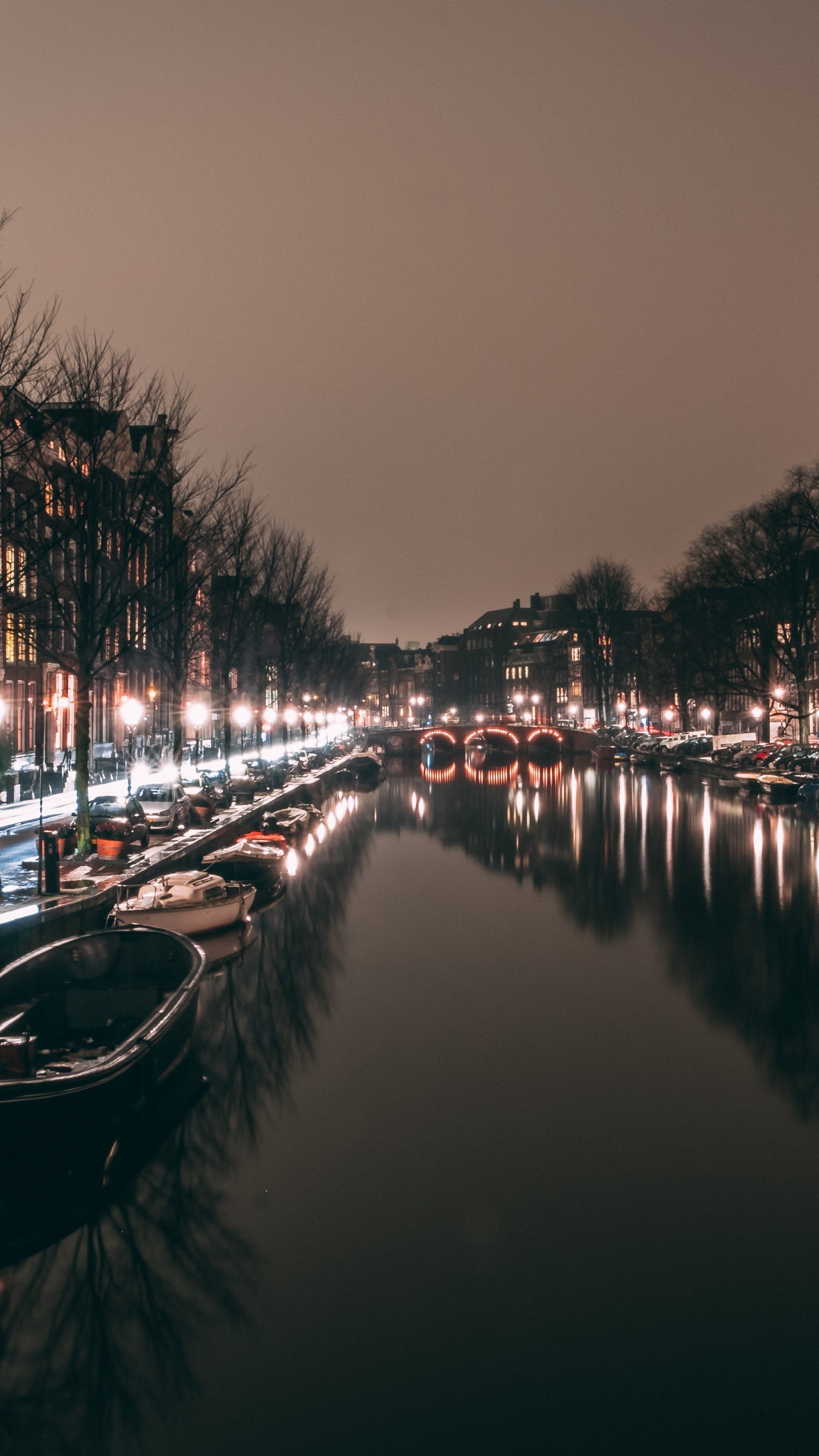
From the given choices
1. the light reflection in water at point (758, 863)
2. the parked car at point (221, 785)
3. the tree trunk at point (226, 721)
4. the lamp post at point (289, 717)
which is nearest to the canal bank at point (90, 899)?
the parked car at point (221, 785)

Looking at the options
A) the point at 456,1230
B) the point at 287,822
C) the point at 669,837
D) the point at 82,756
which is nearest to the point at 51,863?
the point at 82,756

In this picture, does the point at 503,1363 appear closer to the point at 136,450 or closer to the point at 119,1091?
the point at 119,1091

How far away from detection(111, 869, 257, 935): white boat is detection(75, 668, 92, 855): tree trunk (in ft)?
11.5

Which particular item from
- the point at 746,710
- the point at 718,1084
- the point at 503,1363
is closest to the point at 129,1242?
the point at 503,1363

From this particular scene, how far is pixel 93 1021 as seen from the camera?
657 inches

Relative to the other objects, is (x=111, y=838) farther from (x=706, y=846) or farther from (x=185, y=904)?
(x=706, y=846)

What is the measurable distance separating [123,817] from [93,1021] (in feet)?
53.0

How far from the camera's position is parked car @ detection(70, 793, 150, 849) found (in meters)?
29.8

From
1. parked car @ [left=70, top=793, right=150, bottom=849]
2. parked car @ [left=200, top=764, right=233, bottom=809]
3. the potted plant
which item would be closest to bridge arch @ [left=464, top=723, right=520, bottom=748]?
parked car @ [left=200, top=764, right=233, bottom=809]

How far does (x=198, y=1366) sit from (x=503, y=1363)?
9.01 feet

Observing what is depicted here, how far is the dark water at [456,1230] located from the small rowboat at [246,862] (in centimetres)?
592

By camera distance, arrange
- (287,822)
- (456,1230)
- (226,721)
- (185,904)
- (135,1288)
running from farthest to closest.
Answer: (226,721) → (287,822) → (185,904) → (456,1230) → (135,1288)

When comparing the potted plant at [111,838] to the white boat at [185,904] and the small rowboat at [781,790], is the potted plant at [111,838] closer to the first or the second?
the white boat at [185,904]

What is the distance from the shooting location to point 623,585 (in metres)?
106
